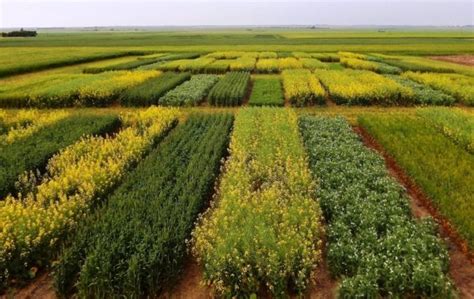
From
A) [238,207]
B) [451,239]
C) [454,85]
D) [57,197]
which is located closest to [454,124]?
[451,239]

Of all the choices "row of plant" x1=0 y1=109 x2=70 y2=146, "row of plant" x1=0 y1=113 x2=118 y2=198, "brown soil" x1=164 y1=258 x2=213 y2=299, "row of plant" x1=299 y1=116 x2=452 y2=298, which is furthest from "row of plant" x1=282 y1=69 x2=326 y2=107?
"brown soil" x1=164 y1=258 x2=213 y2=299

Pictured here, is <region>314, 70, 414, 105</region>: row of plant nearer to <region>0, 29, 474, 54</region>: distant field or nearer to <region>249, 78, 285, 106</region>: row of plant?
<region>249, 78, 285, 106</region>: row of plant

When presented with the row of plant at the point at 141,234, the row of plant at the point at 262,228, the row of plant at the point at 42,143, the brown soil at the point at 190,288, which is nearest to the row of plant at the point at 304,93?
the row of plant at the point at 42,143

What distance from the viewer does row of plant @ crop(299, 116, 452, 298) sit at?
7.02 metres

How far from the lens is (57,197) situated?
10.4 metres

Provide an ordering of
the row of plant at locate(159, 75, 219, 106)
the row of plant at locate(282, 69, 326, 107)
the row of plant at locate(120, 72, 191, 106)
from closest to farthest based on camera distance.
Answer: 1. the row of plant at locate(282, 69, 326, 107)
2. the row of plant at locate(159, 75, 219, 106)
3. the row of plant at locate(120, 72, 191, 106)

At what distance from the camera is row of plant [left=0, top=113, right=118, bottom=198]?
37.7 ft

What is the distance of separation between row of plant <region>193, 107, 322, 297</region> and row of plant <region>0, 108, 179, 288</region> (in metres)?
3.01

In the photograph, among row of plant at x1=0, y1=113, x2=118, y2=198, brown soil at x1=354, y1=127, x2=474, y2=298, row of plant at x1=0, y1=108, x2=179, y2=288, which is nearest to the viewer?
brown soil at x1=354, y1=127, x2=474, y2=298

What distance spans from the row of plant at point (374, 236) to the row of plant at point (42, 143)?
8404 millimetres

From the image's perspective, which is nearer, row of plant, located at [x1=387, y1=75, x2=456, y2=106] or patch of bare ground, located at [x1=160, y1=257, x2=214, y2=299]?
patch of bare ground, located at [x1=160, y1=257, x2=214, y2=299]

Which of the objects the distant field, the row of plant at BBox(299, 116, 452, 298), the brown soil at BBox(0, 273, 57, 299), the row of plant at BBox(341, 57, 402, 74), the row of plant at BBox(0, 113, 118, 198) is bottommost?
the brown soil at BBox(0, 273, 57, 299)

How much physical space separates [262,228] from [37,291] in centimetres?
451

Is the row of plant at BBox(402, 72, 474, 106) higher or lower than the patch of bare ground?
higher
